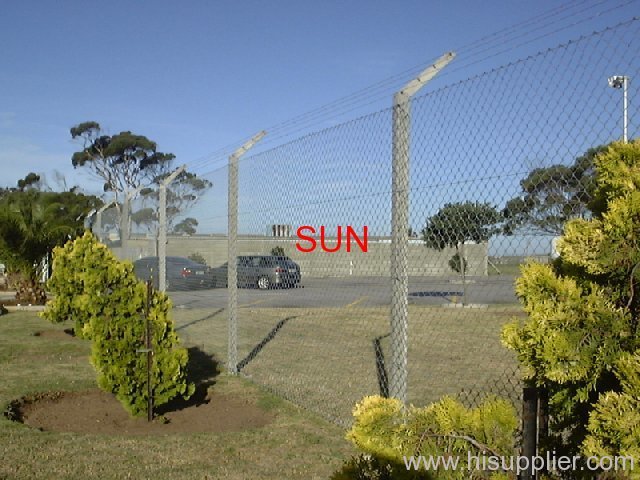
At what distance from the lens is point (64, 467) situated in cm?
484

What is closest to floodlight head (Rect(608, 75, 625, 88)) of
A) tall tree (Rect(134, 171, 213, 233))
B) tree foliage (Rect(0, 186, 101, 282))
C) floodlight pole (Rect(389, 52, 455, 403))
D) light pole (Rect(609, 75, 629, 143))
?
light pole (Rect(609, 75, 629, 143))

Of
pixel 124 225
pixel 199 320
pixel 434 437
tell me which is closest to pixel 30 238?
pixel 124 225

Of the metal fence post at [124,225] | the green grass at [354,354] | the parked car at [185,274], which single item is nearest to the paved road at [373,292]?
the green grass at [354,354]

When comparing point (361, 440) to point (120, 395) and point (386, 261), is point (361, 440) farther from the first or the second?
point (120, 395)

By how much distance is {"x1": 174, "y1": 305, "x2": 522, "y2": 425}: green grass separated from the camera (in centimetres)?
649

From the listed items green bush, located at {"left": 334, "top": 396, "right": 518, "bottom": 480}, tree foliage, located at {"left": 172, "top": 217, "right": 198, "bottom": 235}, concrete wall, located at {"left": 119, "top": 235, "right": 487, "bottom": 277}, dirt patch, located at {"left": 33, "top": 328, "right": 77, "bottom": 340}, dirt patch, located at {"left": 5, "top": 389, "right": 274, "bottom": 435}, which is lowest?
dirt patch, located at {"left": 5, "top": 389, "right": 274, "bottom": 435}

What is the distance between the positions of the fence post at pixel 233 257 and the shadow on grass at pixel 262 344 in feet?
1.12

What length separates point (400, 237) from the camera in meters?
4.71

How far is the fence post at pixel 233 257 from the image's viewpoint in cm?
796

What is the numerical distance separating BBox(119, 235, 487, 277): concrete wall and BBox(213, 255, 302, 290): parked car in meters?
0.12

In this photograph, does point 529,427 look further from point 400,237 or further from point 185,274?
point 185,274

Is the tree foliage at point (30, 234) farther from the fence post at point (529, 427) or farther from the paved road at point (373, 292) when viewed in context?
the fence post at point (529, 427)

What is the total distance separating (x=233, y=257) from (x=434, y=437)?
5.57 meters

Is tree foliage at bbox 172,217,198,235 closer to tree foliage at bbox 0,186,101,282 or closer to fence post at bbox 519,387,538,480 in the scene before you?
tree foliage at bbox 0,186,101,282
